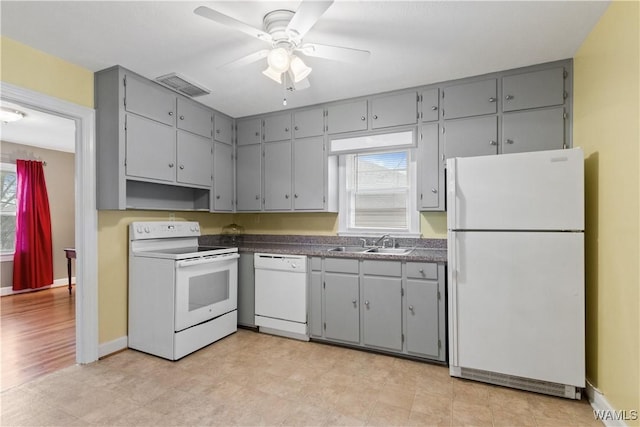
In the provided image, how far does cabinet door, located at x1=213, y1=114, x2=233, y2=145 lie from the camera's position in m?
3.77

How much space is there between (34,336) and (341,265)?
317 centimetres

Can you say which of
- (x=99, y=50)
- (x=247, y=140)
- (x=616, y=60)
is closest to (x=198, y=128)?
(x=247, y=140)

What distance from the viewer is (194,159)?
11.4 feet

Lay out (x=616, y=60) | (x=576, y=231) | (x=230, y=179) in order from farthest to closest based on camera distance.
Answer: (x=230, y=179), (x=576, y=231), (x=616, y=60)

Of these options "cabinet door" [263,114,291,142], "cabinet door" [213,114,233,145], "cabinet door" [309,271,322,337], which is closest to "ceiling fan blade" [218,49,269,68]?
"cabinet door" [263,114,291,142]

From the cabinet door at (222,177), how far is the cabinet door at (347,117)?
49.8 inches

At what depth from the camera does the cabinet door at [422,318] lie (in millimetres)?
2734

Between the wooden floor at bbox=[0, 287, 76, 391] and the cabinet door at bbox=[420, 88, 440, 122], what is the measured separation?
3.71 metres

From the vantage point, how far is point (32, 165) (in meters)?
5.39

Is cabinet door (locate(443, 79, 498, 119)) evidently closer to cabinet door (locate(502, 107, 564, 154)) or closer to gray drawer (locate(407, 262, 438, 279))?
cabinet door (locate(502, 107, 564, 154))

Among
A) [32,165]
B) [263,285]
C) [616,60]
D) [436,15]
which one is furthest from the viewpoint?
[32,165]

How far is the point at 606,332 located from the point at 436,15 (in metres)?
2.20

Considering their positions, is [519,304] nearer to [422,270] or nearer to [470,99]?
[422,270]

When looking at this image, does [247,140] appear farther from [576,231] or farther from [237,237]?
[576,231]
